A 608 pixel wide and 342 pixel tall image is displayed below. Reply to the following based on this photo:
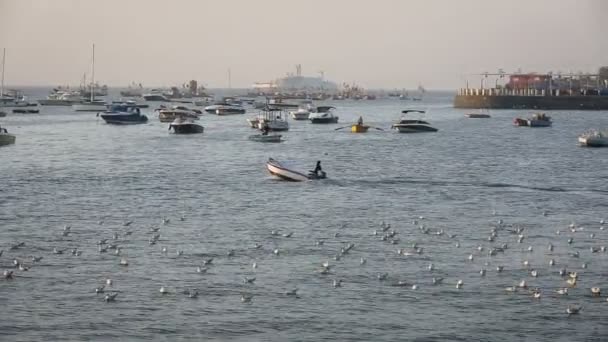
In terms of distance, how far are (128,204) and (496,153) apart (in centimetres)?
4177

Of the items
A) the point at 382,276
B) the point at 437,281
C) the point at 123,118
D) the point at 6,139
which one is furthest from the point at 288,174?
the point at 123,118

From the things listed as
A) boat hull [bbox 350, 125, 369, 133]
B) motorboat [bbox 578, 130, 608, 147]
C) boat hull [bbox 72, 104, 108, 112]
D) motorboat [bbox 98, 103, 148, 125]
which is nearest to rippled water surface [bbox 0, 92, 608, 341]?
motorboat [bbox 578, 130, 608, 147]

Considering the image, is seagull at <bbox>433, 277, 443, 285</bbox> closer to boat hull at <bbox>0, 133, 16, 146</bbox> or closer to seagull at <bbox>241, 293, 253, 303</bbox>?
seagull at <bbox>241, 293, 253, 303</bbox>

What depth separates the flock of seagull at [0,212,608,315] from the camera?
29.2m

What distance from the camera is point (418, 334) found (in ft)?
82.6

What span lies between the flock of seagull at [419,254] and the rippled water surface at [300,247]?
5.6 inches

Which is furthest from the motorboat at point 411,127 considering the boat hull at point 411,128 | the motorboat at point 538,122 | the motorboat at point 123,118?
the motorboat at point 123,118

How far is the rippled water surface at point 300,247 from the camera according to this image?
26.0 m

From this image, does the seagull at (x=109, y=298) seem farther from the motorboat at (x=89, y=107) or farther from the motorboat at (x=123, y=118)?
the motorboat at (x=89, y=107)

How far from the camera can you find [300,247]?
116 ft

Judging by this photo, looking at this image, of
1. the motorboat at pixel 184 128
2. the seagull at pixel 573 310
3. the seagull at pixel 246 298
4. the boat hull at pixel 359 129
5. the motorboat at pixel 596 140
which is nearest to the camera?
the seagull at pixel 573 310

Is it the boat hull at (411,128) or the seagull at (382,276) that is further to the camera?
the boat hull at (411,128)

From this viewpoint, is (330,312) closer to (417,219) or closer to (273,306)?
(273,306)

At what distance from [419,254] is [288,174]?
2281 centimetres
